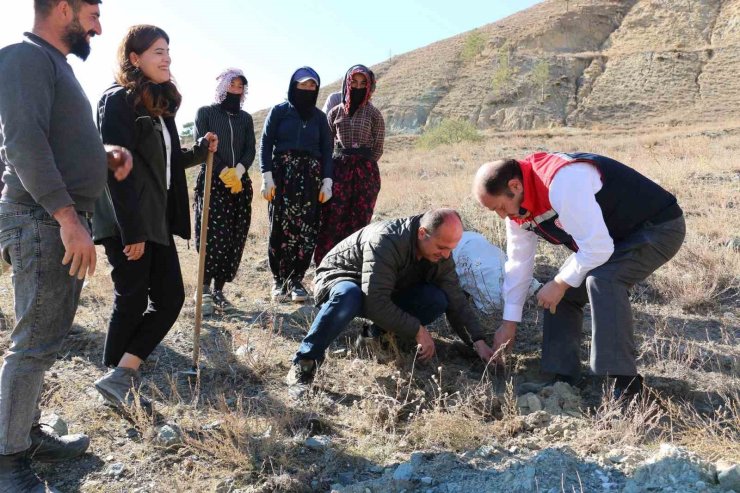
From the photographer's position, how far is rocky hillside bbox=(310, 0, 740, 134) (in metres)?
36.1

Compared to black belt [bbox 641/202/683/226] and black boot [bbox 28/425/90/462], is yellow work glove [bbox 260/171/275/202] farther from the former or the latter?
black belt [bbox 641/202/683/226]

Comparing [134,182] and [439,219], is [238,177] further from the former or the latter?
[439,219]

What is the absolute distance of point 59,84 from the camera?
2129 millimetres

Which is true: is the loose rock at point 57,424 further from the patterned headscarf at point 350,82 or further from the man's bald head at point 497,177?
the patterned headscarf at point 350,82

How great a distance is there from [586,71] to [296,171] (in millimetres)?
42218

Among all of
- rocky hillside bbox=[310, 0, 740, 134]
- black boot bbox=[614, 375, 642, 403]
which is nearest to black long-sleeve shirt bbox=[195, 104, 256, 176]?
black boot bbox=[614, 375, 642, 403]

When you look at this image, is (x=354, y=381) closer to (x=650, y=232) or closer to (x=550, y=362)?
(x=550, y=362)

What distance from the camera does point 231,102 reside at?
4652 millimetres

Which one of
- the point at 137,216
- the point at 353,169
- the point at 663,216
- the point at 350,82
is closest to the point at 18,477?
the point at 137,216

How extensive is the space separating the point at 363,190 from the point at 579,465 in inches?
124

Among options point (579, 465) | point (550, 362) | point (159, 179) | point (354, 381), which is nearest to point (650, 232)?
point (550, 362)

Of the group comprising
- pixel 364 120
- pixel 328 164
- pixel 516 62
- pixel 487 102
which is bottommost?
pixel 328 164

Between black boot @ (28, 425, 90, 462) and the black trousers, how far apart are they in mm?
413

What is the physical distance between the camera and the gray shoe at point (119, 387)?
2.72 metres
